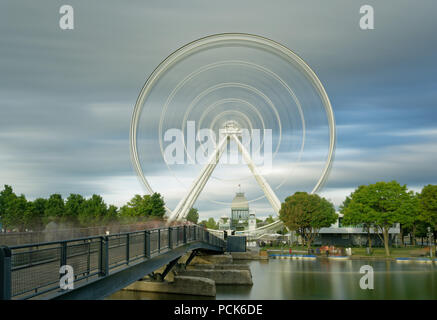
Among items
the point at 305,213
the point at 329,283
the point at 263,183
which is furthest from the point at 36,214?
the point at 329,283

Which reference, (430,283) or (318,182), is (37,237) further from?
(318,182)

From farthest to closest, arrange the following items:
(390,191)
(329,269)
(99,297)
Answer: (390,191) → (329,269) → (99,297)

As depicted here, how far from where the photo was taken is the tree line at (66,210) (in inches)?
2576

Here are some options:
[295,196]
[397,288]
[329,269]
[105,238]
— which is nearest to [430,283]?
[397,288]

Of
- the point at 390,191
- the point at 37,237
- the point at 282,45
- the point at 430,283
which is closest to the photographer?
the point at 37,237

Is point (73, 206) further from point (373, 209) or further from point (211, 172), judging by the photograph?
point (373, 209)

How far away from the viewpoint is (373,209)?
61438 mm

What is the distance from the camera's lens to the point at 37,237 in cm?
2078

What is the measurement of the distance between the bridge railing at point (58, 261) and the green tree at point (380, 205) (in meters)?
46.5

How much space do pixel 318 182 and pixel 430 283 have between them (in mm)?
32211

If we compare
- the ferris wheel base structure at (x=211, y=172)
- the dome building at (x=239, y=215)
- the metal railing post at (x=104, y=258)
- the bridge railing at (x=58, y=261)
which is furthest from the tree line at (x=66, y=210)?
the metal railing post at (x=104, y=258)

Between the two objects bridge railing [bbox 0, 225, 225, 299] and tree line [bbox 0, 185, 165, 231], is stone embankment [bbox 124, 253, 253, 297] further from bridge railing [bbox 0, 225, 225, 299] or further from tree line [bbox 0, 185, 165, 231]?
tree line [bbox 0, 185, 165, 231]

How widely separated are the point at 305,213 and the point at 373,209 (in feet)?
33.1

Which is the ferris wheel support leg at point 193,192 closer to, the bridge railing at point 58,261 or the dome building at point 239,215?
the bridge railing at point 58,261
